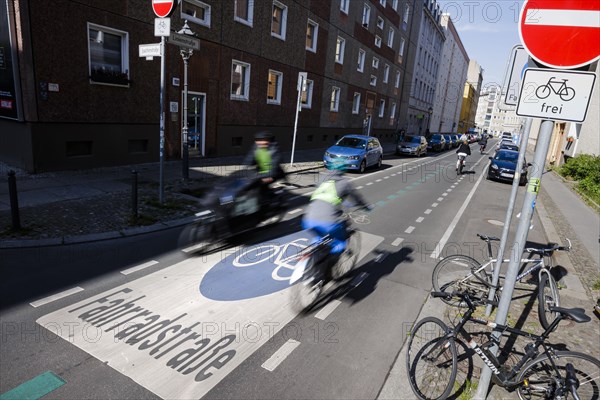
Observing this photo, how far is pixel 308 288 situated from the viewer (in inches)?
213

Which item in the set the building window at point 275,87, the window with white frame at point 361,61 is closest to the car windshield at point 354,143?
the building window at point 275,87

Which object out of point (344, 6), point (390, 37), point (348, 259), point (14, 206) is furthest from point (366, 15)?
point (14, 206)

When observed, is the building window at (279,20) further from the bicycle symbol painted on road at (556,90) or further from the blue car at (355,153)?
the bicycle symbol painted on road at (556,90)

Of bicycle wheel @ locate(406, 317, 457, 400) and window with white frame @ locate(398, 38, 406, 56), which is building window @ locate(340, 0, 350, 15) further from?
bicycle wheel @ locate(406, 317, 457, 400)

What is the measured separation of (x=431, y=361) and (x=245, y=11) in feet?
58.7

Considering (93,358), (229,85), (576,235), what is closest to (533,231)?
(576,235)

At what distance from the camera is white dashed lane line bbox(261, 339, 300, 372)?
3822 mm

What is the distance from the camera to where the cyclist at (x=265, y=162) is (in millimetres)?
6926

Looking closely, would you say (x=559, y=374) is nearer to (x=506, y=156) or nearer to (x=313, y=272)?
(x=313, y=272)

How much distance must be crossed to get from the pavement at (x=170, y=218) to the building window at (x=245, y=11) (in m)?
7.37

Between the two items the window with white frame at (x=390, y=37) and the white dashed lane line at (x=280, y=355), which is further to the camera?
the window with white frame at (x=390, y=37)

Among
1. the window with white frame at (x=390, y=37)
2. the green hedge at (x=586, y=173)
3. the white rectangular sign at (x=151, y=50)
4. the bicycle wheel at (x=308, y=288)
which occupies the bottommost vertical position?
the bicycle wheel at (x=308, y=288)

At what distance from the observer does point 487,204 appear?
13.2 meters

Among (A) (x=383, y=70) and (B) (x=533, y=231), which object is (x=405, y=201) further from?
(A) (x=383, y=70)
